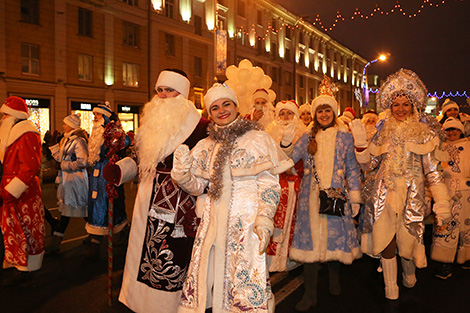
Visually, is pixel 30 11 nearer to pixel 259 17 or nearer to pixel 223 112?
pixel 223 112

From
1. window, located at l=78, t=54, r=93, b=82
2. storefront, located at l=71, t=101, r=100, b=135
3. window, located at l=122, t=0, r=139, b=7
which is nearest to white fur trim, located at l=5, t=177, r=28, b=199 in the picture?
storefront, located at l=71, t=101, r=100, b=135

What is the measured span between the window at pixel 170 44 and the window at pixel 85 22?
5.91 metres

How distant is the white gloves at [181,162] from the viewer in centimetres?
289

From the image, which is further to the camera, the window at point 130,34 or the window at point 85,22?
the window at point 130,34

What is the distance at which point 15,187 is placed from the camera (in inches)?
179

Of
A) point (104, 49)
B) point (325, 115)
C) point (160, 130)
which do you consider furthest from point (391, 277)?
point (104, 49)

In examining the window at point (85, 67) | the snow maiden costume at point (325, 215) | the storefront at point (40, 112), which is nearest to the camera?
the snow maiden costume at point (325, 215)

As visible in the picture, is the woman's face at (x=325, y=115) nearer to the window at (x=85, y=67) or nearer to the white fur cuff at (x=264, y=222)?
the white fur cuff at (x=264, y=222)

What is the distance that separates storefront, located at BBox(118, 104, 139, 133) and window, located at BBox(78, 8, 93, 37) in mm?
4729

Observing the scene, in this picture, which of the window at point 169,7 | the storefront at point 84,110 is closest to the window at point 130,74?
the storefront at point 84,110

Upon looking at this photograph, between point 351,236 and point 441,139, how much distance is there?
61.1 inches

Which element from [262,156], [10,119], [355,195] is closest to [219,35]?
[10,119]

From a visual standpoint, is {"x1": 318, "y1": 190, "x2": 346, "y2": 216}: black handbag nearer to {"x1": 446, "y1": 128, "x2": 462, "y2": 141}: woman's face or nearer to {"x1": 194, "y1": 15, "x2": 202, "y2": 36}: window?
{"x1": 446, "y1": 128, "x2": 462, "y2": 141}: woman's face

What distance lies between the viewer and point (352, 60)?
222 feet
